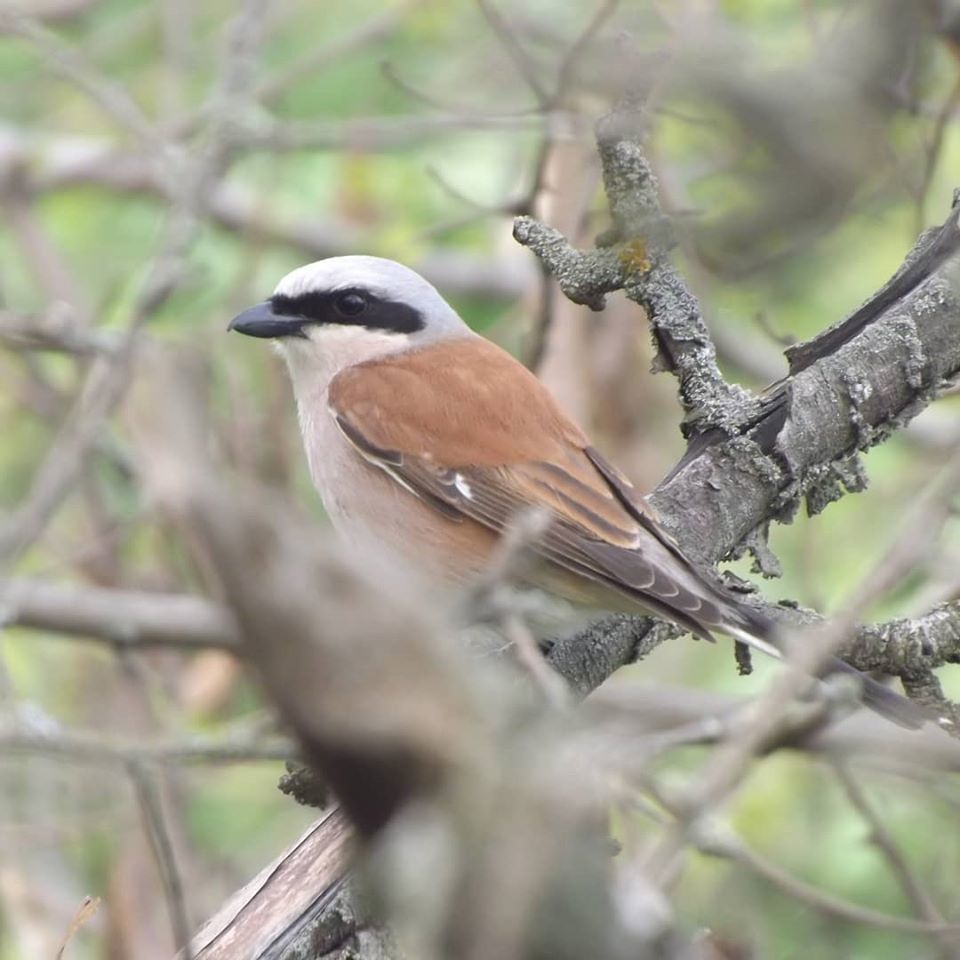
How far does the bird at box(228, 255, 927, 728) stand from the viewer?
9.32 feet

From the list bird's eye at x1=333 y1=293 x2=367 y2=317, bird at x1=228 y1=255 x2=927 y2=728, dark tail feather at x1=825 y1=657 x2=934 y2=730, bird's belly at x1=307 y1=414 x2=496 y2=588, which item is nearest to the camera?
dark tail feather at x1=825 y1=657 x2=934 y2=730

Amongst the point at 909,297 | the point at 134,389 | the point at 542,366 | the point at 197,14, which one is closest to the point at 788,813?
the point at 542,366

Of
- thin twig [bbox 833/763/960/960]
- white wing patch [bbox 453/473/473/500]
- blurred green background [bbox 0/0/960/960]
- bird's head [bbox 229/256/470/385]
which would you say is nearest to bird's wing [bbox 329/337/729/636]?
white wing patch [bbox 453/473/473/500]

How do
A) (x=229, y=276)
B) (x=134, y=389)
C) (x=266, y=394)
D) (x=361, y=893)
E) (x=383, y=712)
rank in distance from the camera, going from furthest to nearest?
(x=266, y=394), (x=229, y=276), (x=134, y=389), (x=361, y=893), (x=383, y=712)

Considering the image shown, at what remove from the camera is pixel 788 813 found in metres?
4.05

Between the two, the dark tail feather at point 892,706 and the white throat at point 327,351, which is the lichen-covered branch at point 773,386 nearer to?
the dark tail feather at point 892,706

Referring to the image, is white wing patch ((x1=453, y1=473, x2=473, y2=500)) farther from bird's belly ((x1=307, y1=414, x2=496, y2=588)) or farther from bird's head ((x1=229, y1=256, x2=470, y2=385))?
bird's head ((x1=229, y1=256, x2=470, y2=385))

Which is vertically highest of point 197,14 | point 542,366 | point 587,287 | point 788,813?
point 197,14

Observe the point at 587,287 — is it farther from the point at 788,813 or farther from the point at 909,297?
the point at 788,813

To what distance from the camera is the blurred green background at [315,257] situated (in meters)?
3.82

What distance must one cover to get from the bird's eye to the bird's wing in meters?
0.19

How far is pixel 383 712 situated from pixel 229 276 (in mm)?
3885

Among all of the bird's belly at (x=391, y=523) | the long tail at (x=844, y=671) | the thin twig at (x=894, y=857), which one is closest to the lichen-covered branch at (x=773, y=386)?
the long tail at (x=844, y=671)

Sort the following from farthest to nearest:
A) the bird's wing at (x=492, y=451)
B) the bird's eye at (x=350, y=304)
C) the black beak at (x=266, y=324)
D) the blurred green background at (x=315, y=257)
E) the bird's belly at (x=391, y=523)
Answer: the blurred green background at (x=315, y=257)
the bird's eye at (x=350, y=304)
the black beak at (x=266, y=324)
the bird's belly at (x=391, y=523)
the bird's wing at (x=492, y=451)
